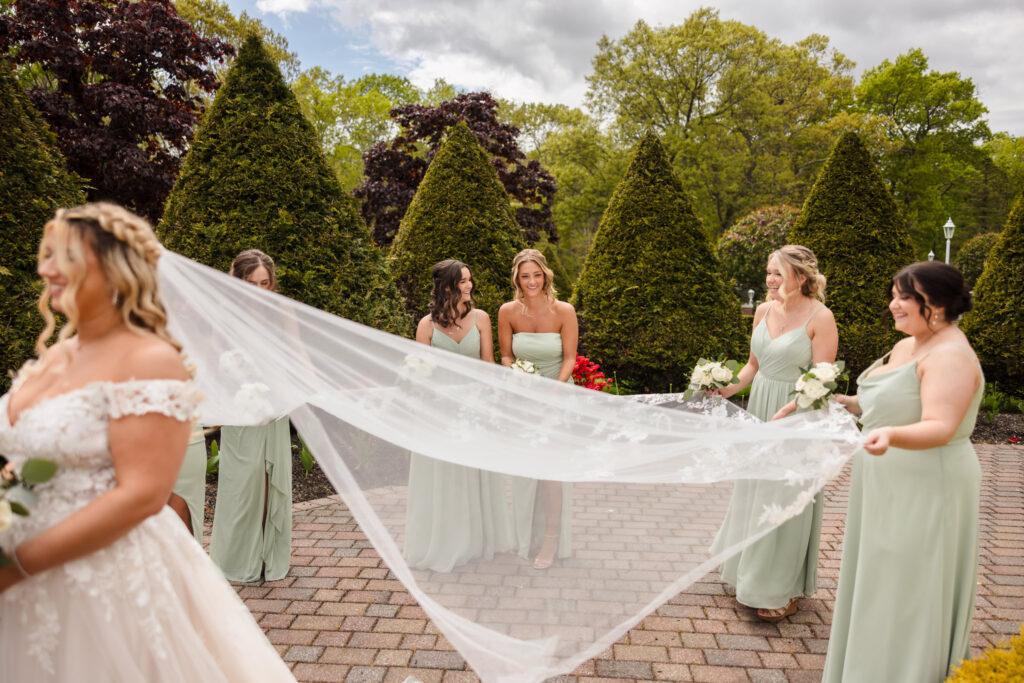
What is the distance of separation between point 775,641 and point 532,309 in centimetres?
279

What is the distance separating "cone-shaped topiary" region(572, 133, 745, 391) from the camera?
9.31m

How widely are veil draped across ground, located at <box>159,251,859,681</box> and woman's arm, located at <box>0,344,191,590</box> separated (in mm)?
946

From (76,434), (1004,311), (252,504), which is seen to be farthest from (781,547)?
(1004,311)

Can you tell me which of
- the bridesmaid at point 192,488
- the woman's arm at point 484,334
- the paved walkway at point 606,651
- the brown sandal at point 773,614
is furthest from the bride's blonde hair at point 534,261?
the brown sandal at point 773,614

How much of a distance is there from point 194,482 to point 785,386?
397cm

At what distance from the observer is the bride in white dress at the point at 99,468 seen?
1.79m

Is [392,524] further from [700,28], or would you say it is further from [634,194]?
[700,28]

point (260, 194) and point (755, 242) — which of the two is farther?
point (755, 242)

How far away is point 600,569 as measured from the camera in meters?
3.22

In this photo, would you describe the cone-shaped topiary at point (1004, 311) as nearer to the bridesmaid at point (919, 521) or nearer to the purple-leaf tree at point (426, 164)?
the bridesmaid at point (919, 521)

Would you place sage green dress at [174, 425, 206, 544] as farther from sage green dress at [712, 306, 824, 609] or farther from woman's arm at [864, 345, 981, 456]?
woman's arm at [864, 345, 981, 456]

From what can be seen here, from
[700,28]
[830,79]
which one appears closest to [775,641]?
[700,28]

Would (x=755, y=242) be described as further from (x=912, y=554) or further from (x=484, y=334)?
(x=912, y=554)

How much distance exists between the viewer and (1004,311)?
30.0 ft
